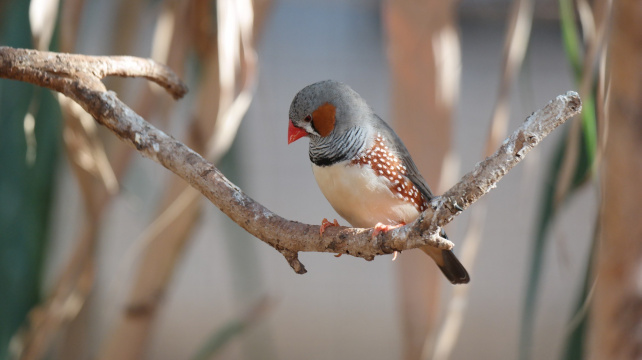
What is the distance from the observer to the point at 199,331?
118 inches

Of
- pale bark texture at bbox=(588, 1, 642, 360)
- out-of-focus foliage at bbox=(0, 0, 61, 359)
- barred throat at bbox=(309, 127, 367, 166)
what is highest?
pale bark texture at bbox=(588, 1, 642, 360)

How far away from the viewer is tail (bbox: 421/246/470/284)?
0.93 metres

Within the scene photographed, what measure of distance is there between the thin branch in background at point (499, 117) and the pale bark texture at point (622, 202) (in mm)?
130

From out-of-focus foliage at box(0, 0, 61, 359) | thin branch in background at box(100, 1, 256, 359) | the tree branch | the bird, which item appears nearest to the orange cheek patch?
the bird

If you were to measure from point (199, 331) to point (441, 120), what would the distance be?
86.3 inches

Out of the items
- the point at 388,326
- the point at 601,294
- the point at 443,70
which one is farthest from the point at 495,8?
the point at 601,294

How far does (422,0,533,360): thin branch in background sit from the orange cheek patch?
253 millimetres

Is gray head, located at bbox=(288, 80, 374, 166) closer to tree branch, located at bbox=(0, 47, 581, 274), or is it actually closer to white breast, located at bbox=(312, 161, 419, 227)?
white breast, located at bbox=(312, 161, 419, 227)

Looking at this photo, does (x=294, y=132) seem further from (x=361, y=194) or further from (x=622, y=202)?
(x=622, y=202)

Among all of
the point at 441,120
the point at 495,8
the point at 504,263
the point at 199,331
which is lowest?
the point at 199,331

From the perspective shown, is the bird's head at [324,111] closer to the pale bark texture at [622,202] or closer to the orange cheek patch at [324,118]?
the orange cheek patch at [324,118]

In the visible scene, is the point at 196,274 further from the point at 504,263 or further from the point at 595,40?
the point at 595,40

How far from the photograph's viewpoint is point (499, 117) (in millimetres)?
996

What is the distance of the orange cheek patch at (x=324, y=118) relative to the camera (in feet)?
2.85
